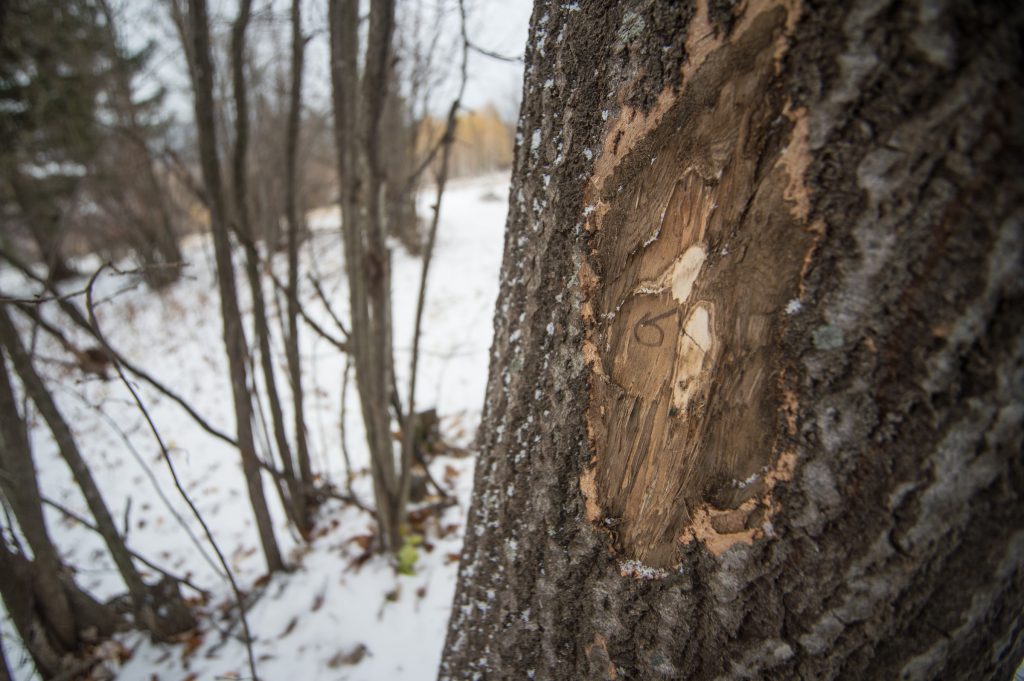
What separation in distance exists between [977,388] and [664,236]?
1.18 feet

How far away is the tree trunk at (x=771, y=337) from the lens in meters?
0.42

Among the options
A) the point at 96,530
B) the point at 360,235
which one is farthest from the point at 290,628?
the point at 360,235

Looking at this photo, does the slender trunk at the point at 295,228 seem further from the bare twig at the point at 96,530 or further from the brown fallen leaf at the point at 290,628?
the brown fallen leaf at the point at 290,628

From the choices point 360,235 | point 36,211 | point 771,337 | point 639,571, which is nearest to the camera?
point 771,337

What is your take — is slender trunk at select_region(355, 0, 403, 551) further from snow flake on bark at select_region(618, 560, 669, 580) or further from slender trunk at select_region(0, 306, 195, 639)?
snow flake on bark at select_region(618, 560, 669, 580)

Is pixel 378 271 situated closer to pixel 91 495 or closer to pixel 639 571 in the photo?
pixel 639 571

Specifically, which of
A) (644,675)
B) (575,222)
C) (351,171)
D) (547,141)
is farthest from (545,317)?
(351,171)

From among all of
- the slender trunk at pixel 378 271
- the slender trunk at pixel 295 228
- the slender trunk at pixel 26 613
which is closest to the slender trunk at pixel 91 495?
the slender trunk at pixel 26 613

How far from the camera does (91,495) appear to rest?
2.00 m

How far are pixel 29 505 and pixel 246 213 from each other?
5.06 feet

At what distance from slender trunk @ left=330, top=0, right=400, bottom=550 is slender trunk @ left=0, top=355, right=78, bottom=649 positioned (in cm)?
134

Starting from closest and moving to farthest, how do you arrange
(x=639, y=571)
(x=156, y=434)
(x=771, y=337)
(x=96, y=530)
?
1. (x=771, y=337)
2. (x=639, y=571)
3. (x=156, y=434)
4. (x=96, y=530)

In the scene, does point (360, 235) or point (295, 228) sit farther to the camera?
point (295, 228)

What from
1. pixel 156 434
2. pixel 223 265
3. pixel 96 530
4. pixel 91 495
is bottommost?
pixel 96 530
